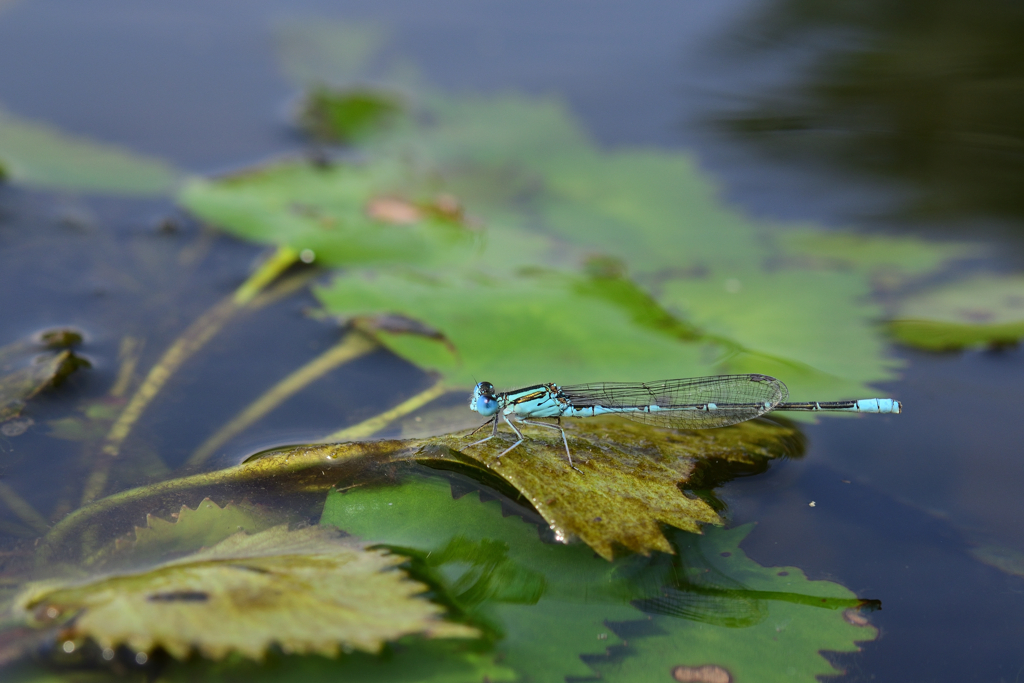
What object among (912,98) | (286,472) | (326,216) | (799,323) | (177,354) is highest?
(912,98)

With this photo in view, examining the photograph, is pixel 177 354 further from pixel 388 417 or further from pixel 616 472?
pixel 616 472

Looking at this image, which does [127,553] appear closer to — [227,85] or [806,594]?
[806,594]

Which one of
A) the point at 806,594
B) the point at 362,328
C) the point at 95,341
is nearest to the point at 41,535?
the point at 95,341

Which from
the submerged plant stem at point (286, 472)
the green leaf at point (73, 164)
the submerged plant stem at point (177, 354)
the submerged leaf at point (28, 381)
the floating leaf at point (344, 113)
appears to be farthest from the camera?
the floating leaf at point (344, 113)

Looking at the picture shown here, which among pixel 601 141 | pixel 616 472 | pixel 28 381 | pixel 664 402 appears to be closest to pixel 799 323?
pixel 664 402

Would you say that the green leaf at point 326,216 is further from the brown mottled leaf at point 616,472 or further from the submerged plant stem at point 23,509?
the submerged plant stem at point 23,509

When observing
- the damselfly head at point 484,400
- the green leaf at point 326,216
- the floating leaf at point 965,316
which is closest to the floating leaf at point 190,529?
the damselfly head at point 484,400

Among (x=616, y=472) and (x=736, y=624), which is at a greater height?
(x=616, y=472)
